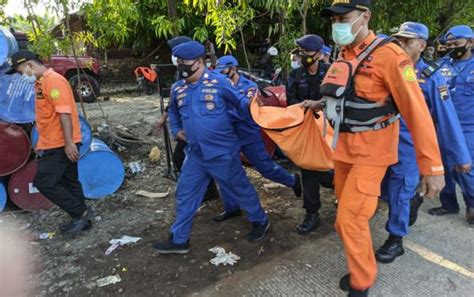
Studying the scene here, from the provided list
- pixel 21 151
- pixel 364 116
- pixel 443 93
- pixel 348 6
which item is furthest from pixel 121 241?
pixel 443 93

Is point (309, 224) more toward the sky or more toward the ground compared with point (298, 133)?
more toward the ground

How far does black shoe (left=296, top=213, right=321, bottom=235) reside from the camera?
3.77 metres

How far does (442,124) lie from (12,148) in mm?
4361

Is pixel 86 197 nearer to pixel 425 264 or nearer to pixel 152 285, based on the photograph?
pixel 152 285

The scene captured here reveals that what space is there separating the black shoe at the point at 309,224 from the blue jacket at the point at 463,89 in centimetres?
173

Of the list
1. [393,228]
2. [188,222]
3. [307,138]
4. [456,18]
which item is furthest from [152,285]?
[456,18]

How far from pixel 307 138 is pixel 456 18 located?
640 centimetres

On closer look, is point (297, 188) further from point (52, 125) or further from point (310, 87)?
point (52, 125)

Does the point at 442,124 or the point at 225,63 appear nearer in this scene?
the point at 442,124

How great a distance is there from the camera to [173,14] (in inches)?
216

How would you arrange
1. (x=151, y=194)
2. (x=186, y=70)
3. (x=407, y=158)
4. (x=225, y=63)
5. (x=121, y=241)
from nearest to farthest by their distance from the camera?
1. (x=407, y=158)
2. (x=186, y=70)
3. (x=121, y=241)
4. (x=151, y=194)
5. (x=225, y=63)

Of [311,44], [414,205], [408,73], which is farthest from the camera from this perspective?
[311,44]

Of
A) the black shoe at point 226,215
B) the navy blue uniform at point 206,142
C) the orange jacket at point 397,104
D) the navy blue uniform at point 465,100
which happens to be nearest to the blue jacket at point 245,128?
the navy blue uniform at point 206,142

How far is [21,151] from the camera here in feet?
14.7
